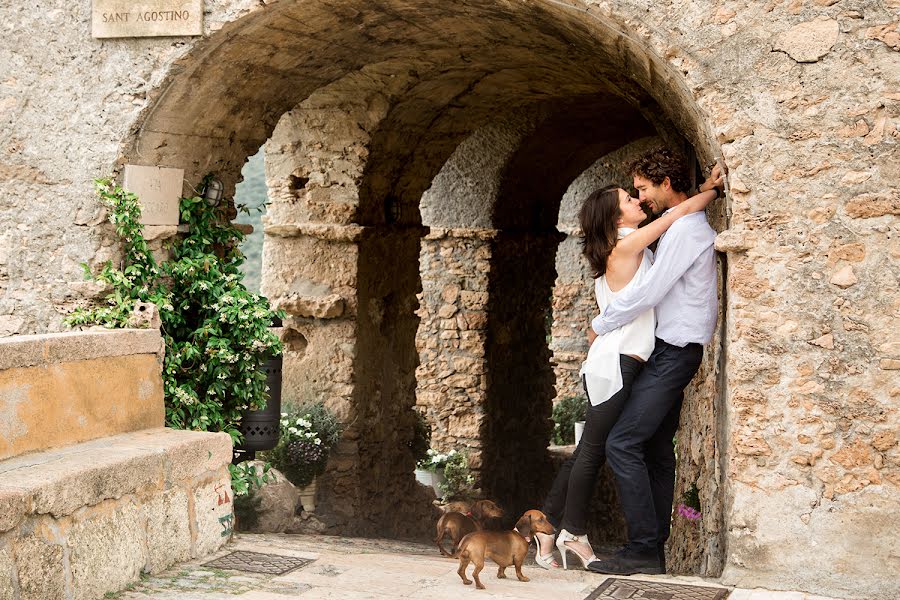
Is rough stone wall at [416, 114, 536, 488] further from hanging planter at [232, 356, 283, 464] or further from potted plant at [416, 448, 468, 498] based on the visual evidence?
hanging planter at [232, 356, 283, 464]

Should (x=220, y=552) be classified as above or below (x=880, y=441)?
below

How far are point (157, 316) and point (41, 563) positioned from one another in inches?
68.6

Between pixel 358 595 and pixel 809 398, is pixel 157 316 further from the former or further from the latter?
pixel 809 398

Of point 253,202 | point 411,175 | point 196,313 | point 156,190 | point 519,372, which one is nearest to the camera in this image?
point 156,190

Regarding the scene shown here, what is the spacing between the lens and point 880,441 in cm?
379

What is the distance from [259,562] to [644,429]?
166 centimetres

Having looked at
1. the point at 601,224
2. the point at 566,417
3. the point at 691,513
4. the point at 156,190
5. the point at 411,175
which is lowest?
the point at 566,417

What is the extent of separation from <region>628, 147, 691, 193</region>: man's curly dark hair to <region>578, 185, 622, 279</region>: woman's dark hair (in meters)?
0.15

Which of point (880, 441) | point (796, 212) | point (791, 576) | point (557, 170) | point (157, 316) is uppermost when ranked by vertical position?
point (557, 170)

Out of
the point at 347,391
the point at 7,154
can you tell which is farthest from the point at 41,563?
the point at 347,391

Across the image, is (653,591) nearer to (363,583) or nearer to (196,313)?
(363,583)

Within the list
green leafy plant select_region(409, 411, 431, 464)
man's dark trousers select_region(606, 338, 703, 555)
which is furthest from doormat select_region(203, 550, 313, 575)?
green leafy plant select_region(409, 411, 431, 464)

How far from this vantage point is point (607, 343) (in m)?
4.37

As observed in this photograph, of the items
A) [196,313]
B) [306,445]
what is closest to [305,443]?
[306,445]
